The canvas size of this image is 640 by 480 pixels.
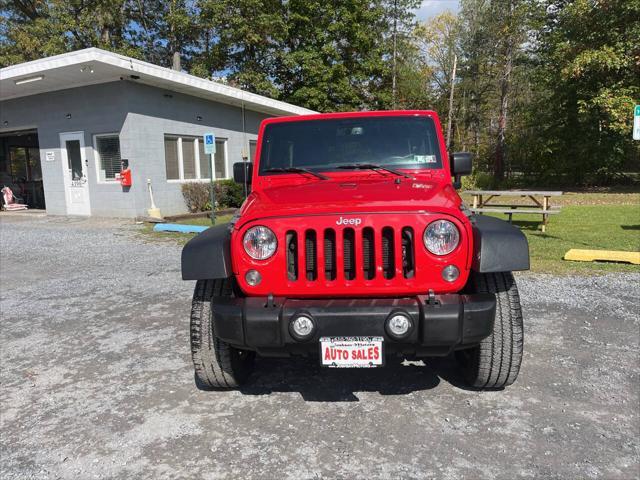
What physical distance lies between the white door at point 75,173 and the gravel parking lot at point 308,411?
399 inches

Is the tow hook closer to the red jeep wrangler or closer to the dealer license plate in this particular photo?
the red jeep wrangler

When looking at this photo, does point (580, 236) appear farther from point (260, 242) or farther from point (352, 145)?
point (260, 242)

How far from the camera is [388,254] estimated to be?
259 centimetres

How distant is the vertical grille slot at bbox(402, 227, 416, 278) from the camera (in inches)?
100

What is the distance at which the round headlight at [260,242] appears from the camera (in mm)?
2600

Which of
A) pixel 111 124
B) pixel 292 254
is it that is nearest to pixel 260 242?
pixel 292 254

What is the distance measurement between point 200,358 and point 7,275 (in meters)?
5.51

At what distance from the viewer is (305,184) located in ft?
11.1

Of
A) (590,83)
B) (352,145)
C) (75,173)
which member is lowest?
(352,145)

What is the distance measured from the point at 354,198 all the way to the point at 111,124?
475 inches

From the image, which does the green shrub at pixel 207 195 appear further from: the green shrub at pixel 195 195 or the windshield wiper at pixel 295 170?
the windshield wiper at pixel 295 170

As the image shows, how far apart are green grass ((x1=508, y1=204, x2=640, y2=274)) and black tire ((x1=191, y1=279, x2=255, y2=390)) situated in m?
4.83

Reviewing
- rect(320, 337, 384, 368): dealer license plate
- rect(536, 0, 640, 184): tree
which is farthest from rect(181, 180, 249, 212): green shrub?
rect(536, 0, 640, 184): tree

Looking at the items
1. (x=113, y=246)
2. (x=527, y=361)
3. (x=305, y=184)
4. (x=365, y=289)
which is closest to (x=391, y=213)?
(x=365, y=289)
